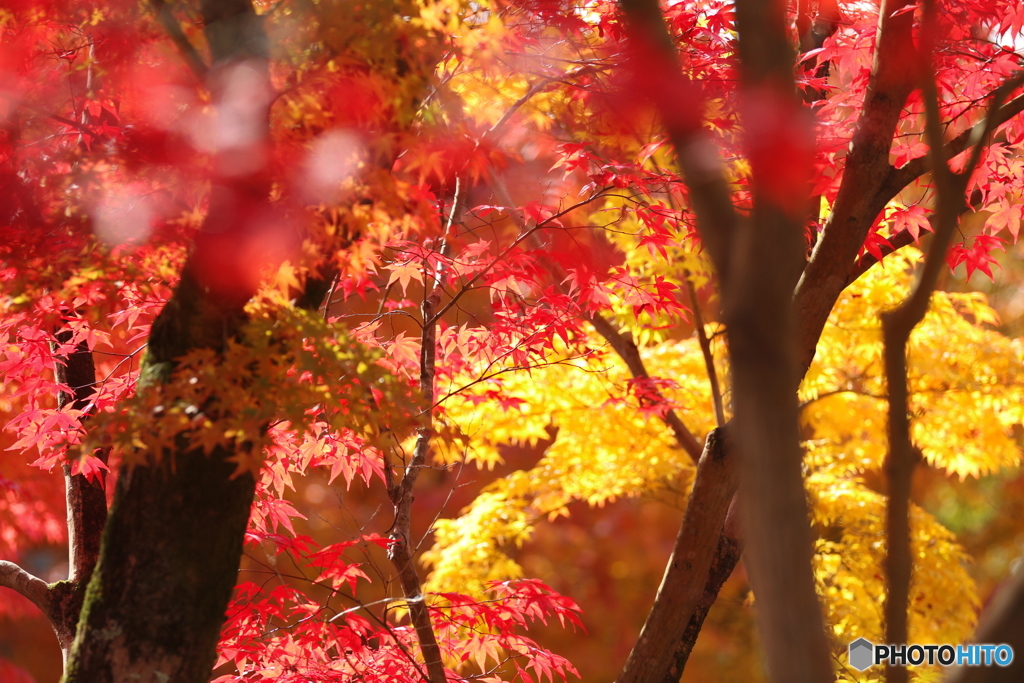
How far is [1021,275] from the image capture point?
9.07 meters

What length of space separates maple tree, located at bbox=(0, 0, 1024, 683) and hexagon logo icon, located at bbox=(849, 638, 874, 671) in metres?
0.54

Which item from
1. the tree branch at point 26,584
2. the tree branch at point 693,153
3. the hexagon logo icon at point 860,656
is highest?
the tree branch at point 693,153

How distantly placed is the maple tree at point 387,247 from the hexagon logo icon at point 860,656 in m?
0.54

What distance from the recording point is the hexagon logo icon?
3049 millimetres

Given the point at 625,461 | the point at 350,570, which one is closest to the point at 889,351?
the point at 350,570

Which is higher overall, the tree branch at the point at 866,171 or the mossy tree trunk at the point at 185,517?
the tree branch at the point at 866,171

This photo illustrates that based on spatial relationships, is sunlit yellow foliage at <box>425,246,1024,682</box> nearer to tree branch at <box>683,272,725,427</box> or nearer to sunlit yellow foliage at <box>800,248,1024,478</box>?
sunlit yellow foliage at <box>800,248,1024,478</box>

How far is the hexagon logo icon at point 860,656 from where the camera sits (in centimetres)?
305

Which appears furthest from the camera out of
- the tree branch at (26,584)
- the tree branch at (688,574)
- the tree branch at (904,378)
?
the tree branch at (688,574)

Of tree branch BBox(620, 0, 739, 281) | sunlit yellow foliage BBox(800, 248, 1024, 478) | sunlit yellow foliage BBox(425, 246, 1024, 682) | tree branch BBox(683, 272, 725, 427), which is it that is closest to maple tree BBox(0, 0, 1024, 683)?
→ tree branch BBox(620, 0, 739, 281)

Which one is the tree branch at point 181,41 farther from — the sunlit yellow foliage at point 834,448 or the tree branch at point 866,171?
the sunlit yellow foliage at point 834,448

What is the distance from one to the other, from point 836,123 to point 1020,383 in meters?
2.97

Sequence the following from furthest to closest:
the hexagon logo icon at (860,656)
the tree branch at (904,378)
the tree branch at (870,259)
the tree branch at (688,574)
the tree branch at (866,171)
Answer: the hexagon logo icon at (860,656) < the tree branch at (688,574) < the tree branch at (870,259) < the tree branch at (866,171) < the tree branch at (904,378)

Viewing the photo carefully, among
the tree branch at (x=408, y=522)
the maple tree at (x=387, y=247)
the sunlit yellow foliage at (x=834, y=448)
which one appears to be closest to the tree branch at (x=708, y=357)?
the sunlit yellow foliage at (x=834, y=448)
